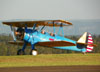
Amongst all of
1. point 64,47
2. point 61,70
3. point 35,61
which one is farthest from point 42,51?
point 61,70

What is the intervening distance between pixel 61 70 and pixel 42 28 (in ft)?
39.9

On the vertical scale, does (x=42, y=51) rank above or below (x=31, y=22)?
below

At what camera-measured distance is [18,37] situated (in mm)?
24516

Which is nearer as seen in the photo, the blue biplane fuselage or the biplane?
the biplane

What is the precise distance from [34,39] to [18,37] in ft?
4.15

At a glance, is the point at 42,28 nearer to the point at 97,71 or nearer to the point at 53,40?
the point at 53,40

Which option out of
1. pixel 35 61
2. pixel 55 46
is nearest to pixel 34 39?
pixel 55 46

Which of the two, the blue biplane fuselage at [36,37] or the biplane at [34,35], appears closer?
the biplane at [34,35]

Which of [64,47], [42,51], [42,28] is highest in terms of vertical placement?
[42,28]

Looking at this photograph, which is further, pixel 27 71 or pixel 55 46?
pixel 55 46

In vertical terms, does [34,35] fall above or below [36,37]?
above

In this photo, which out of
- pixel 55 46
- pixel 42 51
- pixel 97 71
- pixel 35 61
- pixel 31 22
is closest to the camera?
pixel 97 71

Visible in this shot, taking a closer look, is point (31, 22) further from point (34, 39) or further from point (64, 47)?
point (64, 47)

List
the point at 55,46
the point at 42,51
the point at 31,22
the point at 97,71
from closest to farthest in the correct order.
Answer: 1. the point at 97,71
2. the point at 31,22
3. the point at 55,46
4. the point at 42,51
